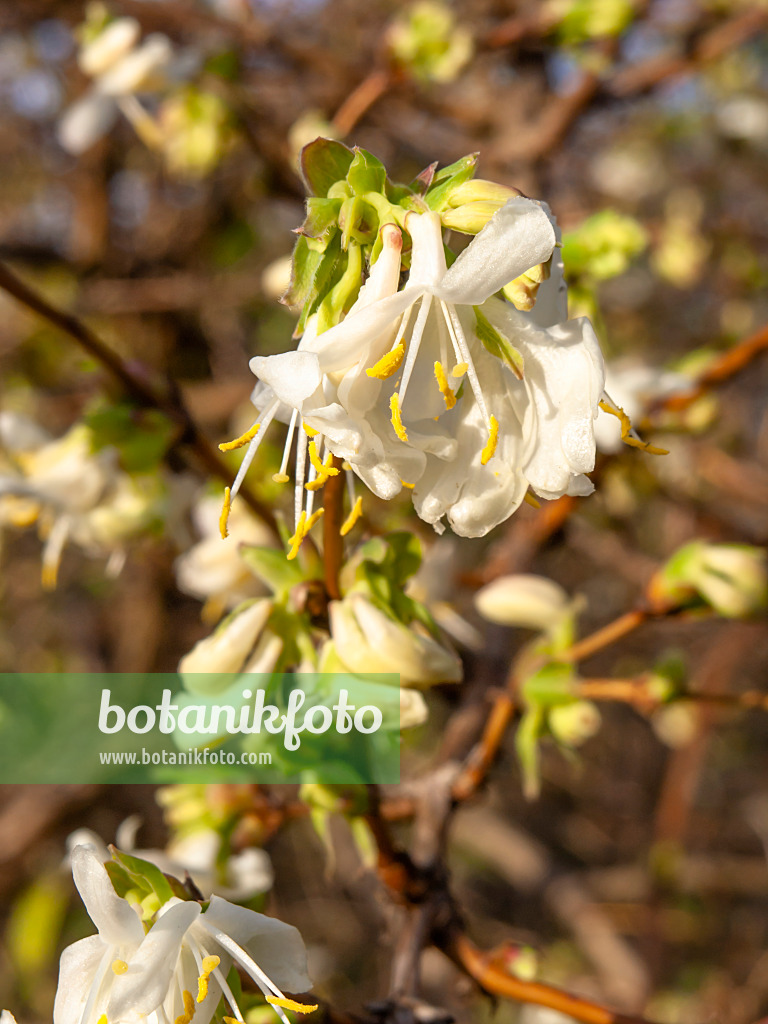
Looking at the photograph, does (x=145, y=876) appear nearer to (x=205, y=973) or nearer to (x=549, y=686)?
(x=205, y=973)

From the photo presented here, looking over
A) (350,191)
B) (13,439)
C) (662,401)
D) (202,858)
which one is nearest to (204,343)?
(13,439)

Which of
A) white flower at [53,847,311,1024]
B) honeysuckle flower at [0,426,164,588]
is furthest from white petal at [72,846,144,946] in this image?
honeysuckle flower at [0,426,164,588]

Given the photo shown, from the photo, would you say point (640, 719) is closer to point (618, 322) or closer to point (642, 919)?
point (642, 919)

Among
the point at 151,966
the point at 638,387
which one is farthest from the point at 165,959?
the point at 638,387

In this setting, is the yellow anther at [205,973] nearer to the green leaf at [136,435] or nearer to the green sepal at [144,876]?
the green sepal at [144,876]

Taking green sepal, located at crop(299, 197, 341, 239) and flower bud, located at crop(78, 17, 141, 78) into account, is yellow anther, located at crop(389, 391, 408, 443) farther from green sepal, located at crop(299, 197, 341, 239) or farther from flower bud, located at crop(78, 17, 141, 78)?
flower bud, located at crop(78, 17, 141, 78)
